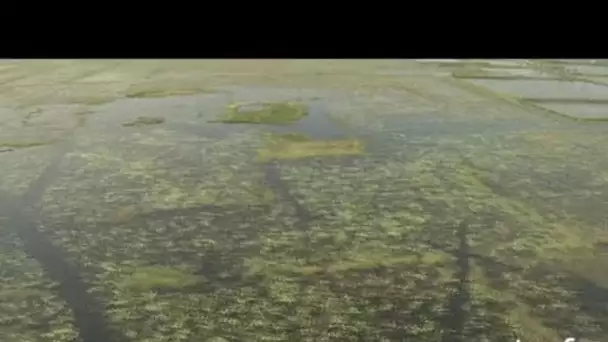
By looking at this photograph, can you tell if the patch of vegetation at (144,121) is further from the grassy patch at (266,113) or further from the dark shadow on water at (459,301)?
the dark shadow on water at (459,301)

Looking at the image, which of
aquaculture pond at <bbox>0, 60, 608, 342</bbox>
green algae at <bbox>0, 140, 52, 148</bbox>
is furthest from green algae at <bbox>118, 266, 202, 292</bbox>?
green algae at <bbox>0, 140, 52, 148</bbox>

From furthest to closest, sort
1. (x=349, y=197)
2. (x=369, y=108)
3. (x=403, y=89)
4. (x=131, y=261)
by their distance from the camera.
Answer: (x=403, y=89) < (x=369, y=108) < (x=349, y=197) < (x=131, y=261)

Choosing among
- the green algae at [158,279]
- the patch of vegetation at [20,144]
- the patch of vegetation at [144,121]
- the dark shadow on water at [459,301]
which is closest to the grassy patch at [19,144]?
the patch of vegetation at [20,144]

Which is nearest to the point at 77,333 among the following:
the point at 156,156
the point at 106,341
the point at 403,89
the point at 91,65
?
the point at 106,341

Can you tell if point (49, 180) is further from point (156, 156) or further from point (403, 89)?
point (403, 89)

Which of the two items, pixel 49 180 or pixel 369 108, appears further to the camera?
pixel 369 108

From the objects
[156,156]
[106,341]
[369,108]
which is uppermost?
[369,108]

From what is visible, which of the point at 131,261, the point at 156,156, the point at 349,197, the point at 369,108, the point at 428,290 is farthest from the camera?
the point at 369,108
